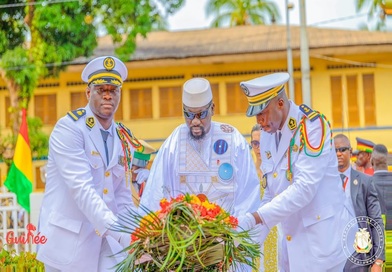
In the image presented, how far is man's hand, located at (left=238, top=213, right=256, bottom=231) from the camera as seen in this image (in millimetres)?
6438

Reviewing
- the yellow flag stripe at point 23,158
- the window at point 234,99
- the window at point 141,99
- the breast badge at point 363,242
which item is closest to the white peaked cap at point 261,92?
the breast badge at point 363,242

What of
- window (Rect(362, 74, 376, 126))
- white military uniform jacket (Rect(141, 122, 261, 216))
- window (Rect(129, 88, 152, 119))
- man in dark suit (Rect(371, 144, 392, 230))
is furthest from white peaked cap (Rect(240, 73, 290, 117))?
window (Rect(129, 88, 152, 119))

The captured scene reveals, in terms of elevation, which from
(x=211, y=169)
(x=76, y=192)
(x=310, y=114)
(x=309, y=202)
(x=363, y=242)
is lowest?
(x=363, y=242)

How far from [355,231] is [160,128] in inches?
1187

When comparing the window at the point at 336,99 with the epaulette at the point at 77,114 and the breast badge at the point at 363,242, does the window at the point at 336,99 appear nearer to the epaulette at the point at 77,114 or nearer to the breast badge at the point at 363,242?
the breast badge at the point at 363,242

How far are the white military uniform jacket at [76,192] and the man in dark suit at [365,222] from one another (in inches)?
84.7

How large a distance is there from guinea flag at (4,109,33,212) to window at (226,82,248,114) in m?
20.8

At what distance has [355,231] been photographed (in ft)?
23.2

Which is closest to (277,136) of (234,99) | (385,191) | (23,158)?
(385,191)

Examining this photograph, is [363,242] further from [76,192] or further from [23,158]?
[23,158]

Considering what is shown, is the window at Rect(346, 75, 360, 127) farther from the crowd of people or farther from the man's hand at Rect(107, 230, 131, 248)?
the man's hand at Rect(107, 230, 131, 248)

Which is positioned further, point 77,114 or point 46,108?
point 46,108

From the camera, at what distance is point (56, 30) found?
89.7 ft

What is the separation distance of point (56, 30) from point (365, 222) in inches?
796
